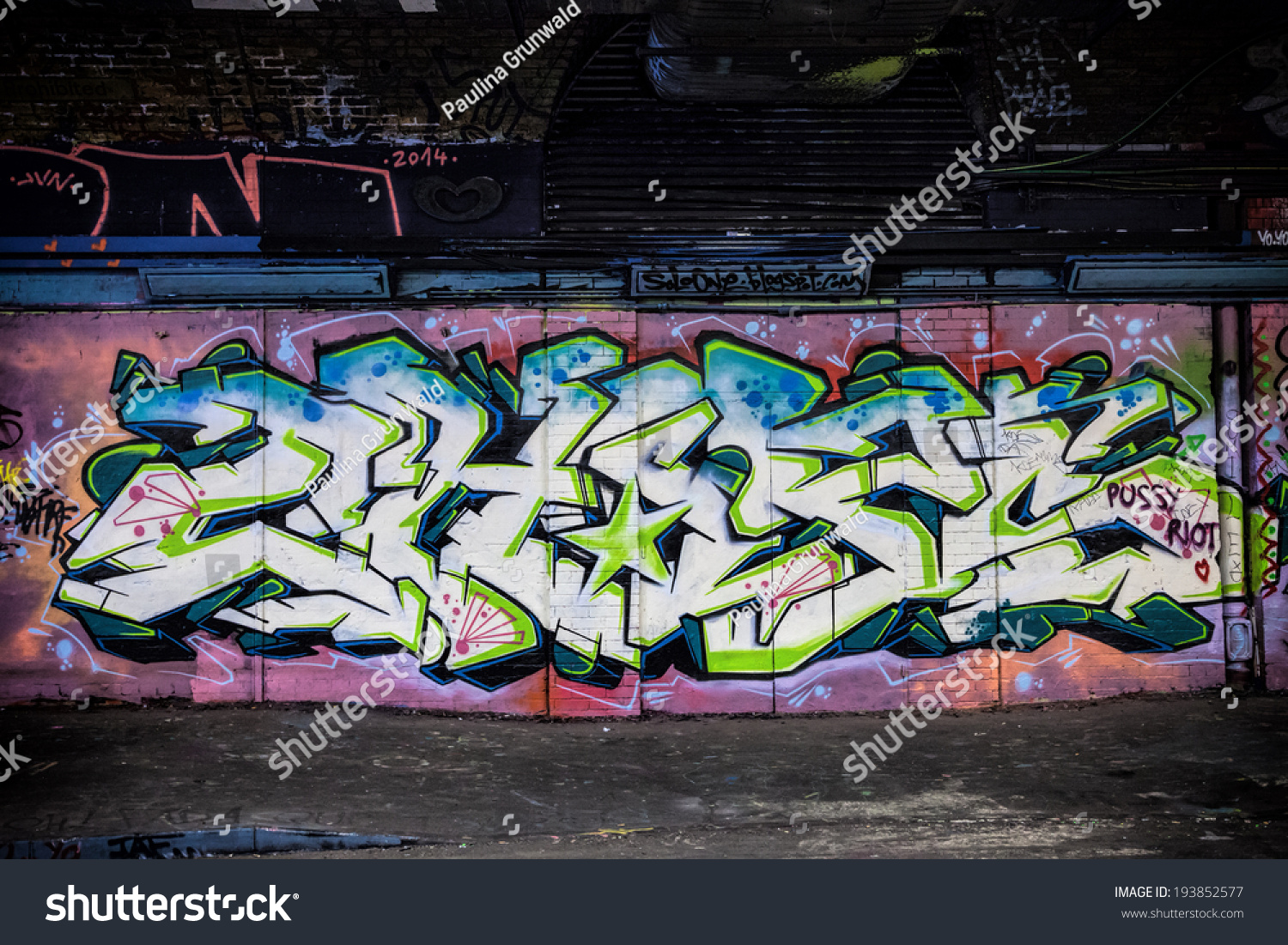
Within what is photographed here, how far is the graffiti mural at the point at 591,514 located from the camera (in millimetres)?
7035

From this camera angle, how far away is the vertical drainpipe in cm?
729

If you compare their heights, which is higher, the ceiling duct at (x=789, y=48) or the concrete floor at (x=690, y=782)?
the ceiling duct at (x=789, y=48)

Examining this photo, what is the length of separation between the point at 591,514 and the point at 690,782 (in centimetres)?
234

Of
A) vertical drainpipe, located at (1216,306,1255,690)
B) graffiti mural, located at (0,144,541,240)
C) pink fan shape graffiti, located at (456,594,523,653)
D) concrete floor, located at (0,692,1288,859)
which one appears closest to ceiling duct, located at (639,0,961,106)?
graffiti mural, located at (0,144,541,240)

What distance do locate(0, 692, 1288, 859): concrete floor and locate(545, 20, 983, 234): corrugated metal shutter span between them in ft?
13.9

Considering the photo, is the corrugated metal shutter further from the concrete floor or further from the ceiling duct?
the concrete floor

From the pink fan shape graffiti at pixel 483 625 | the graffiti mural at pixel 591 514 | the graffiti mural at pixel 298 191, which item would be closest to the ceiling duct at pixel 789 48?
the graffiti mural at pixel 298 191

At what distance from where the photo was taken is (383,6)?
6461mm

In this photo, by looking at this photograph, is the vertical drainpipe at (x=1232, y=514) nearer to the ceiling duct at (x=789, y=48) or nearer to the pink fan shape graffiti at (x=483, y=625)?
the ceiling duct at (x=789, y=48)

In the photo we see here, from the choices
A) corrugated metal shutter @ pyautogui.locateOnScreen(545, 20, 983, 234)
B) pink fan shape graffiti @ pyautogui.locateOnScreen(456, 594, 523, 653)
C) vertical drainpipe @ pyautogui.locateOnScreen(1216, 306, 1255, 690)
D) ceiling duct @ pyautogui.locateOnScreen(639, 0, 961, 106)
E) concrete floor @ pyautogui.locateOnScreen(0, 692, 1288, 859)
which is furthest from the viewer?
vertical drainpipe @ pyautogui.locateOnScreen(1216, 306, 1255, 690)

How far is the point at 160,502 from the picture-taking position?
7098 mm

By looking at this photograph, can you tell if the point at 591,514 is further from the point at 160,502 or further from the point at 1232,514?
the point at 1232,514

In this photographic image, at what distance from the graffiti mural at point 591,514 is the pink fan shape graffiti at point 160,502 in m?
0.02

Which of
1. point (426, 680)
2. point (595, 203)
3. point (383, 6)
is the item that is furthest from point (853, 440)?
point (383, 6)
